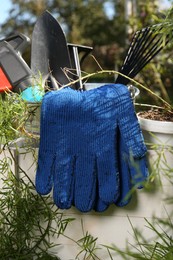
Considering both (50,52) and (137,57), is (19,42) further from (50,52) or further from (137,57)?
(137,57)

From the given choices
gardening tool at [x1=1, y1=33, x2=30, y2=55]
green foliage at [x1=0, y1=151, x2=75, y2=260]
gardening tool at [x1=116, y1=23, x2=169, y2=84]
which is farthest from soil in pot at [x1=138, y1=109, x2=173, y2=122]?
gardening tool at [x1=1, y1=33, x2=30, y2=55]

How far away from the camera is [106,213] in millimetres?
1218

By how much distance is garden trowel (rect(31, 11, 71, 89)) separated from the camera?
1340mm

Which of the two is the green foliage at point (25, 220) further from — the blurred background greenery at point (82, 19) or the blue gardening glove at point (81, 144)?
the blurred background greenery at point (82, 19)

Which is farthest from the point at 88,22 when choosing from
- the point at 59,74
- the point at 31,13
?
the point at 59,74

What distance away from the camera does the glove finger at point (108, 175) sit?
1103mm

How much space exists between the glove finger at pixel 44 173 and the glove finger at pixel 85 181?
0.06 m

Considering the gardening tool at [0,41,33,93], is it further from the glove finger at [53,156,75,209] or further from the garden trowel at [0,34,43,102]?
the glove finger at [53,156,75,209]

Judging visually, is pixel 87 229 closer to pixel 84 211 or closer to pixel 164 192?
pixel 84 211

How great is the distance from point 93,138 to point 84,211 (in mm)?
176

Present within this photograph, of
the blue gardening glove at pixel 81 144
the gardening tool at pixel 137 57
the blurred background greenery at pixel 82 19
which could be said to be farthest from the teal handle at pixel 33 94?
the blurred background greenery at pixel 82 19

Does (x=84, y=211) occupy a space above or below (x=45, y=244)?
above

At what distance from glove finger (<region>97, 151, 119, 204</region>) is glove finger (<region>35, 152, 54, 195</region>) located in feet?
0.38

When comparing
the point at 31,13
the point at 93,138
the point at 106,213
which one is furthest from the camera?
the point at 31,13
